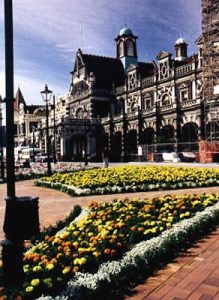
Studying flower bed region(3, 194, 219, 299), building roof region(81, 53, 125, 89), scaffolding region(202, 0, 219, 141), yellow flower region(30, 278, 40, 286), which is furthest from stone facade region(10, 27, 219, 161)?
yellow flower region(30, 278, 40, 286)

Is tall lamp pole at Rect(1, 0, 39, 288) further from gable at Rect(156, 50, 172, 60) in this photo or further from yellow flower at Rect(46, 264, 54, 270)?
gable at Rect(156, 50, 172, 60)

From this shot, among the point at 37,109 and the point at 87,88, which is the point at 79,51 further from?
the point at 37,109

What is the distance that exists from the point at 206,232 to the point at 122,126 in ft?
136

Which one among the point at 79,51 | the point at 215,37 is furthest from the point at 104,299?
the point at 79,51

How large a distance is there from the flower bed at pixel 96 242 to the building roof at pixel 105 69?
47301mm

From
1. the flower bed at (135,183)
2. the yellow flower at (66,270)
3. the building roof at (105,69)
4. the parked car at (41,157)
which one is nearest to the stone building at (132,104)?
the building roof at (105,69)

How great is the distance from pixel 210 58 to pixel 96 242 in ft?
114

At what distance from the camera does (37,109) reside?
290 ft

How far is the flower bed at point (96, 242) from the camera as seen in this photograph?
4555 millimetres

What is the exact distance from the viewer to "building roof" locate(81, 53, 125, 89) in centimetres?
5509

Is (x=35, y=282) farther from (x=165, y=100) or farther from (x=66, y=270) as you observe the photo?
(x=165, y=100)

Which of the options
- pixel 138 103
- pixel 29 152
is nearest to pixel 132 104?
pixel 138 103

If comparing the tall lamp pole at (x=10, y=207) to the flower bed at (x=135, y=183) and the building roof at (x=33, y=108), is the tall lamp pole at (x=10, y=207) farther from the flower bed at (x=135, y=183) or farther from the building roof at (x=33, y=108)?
the building roof at (x=33, y=108)

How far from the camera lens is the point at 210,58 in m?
36.9
